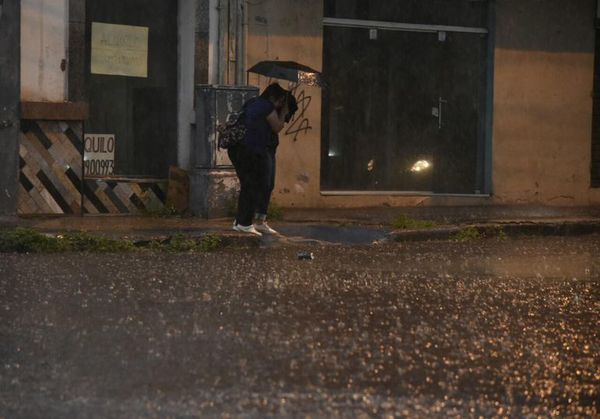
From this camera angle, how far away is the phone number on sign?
15.2 metres

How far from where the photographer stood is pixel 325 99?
16875 mm

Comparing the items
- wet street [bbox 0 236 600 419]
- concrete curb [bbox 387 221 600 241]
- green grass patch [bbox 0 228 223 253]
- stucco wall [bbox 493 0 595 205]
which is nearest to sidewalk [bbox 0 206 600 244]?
concrete curb [bbox 387 221 600 241]

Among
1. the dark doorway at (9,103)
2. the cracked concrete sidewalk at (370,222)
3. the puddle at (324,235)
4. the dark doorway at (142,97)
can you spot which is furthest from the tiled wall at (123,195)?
the puddle at (324,235)

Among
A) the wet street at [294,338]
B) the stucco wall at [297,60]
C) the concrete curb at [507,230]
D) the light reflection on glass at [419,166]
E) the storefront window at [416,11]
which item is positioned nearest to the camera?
the wet street at [294,338]

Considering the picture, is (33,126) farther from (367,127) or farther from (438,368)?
(438,368)

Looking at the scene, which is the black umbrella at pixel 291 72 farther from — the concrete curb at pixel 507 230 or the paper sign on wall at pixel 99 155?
the paper sign on wall at pixel 99 155

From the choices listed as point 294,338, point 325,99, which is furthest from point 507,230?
point 294,338

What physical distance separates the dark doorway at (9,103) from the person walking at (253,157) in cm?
278

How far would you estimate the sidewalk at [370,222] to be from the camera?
42.2 ft

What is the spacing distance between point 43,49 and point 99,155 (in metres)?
1.47

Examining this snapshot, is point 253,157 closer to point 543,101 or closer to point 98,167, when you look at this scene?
point 98,167

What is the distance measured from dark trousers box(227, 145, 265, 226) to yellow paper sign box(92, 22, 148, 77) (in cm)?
300

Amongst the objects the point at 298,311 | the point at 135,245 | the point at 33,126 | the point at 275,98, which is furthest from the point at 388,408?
the point at 33,126

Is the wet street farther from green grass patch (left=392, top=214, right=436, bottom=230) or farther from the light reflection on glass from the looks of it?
the light reflection on glass
